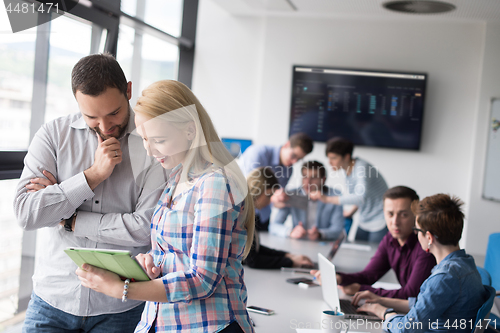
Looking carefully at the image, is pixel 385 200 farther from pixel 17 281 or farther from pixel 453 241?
pixel 17 281

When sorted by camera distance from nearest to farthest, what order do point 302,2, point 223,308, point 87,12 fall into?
point 223,308 < point 87,12 < point 302,2

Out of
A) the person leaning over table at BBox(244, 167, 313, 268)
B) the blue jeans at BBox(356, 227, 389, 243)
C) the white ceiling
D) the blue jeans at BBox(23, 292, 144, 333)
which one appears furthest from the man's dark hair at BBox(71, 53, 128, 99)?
the white ceiling

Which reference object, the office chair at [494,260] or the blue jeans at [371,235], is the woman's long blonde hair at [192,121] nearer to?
the office chair at [494,260]

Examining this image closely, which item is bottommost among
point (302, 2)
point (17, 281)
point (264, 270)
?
point (17, 281)

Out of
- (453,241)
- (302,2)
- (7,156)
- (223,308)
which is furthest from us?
(302,2)

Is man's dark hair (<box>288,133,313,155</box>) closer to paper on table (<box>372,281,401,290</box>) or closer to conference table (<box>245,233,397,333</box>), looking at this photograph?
conference table (<box>245,233,397,333</box>)

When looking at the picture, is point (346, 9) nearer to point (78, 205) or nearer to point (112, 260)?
point (78, 205)

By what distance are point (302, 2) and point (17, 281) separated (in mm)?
3691

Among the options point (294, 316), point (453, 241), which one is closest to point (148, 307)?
point (294, 316)

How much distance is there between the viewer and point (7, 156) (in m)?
2.05

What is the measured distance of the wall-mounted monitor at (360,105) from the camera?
4.89 metres

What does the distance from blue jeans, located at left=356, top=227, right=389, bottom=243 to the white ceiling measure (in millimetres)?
2310

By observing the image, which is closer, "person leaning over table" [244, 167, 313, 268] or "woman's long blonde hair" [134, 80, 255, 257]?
"woman's long blonde hair" [134, 80, 255, 257]

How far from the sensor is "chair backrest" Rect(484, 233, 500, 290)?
2.57 m
